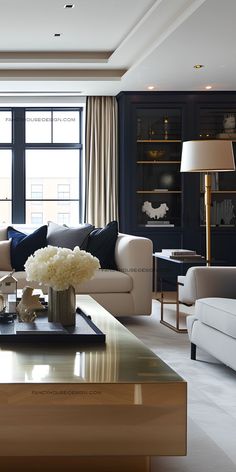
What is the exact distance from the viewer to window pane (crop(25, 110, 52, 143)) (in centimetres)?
852

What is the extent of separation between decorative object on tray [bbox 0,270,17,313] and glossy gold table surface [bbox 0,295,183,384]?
737 mm

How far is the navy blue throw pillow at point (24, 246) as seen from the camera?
5.84 m

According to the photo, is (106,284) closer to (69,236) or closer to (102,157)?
(69,236)

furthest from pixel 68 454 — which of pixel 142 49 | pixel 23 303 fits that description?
pixel 142 49

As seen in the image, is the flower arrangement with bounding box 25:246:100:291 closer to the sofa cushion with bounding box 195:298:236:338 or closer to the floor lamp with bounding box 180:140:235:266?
the sofa cushion with bounding box 195:298:236:338

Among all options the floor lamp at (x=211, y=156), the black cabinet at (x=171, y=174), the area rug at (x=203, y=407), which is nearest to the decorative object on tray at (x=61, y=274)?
the area rug at (x=203, y=407)

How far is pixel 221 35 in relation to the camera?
5570mm

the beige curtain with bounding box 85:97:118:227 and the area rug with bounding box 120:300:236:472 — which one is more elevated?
the beige curtain with bounding box 85:97:118:227

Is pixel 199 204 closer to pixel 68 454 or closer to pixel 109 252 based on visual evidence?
pixel 109 252

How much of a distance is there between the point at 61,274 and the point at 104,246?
9.26 ft

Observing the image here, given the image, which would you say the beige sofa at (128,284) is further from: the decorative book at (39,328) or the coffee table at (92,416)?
the coffee table at (92,416)

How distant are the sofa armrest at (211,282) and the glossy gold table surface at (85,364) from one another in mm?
1415

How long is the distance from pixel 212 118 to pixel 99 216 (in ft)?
6.06

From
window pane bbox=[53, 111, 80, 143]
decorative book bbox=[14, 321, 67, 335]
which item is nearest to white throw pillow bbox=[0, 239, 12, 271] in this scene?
decorative book bbox=[14, 321, 67, 335]
